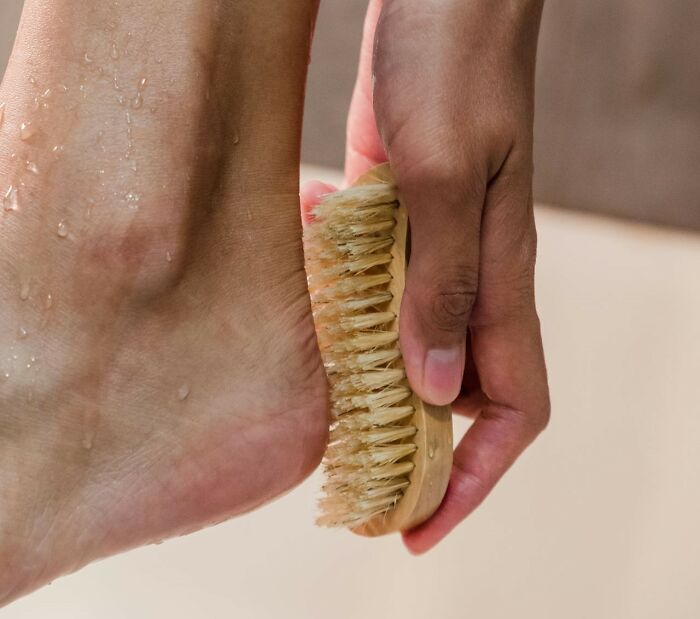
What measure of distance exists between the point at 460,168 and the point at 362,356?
0.48ft

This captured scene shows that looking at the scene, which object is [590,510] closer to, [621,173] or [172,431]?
[621,173]

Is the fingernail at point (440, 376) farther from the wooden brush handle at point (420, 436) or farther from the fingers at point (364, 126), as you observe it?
the fingers at point (364, 126)

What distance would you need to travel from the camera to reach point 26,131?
1.80ft

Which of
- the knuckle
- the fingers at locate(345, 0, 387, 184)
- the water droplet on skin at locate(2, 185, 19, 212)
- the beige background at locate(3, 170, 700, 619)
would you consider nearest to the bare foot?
the water droplet on skin at locate(2, 185, 19, 212)

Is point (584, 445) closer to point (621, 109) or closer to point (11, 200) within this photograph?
point (621, 109)

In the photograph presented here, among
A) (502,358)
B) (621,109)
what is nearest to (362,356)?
(502,358)

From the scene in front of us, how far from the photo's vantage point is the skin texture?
56cm

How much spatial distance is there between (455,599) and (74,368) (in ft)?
1.90

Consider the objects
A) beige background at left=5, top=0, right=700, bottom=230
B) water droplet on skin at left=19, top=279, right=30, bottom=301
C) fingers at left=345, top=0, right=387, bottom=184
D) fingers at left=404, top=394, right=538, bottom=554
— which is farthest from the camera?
beige background at left=5, top=0, right=700, bottom=230

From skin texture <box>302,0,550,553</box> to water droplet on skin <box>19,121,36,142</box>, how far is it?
22 cm

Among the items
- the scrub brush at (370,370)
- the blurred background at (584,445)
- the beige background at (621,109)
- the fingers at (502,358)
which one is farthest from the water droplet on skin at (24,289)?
the beige background at (621,109)

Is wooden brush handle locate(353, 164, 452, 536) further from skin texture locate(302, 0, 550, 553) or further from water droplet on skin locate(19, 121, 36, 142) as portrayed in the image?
water droplet on skin locate(19, 121, 36, 142)

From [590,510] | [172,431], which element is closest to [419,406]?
[172,431]

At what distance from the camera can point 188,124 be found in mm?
556
